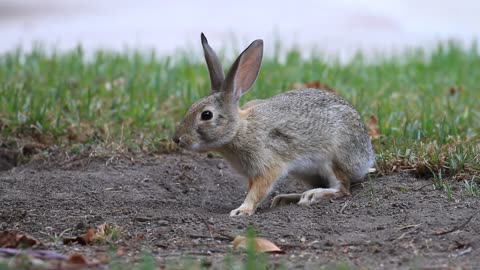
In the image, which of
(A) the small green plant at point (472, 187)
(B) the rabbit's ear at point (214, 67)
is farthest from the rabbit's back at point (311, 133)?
(A) the small green plant at point (472, 187)

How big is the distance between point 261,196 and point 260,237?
41.7 inches

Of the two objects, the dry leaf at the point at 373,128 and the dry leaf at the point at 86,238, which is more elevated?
the dry leaf at the point at 373,128

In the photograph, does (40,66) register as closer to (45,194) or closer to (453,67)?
(45,194)

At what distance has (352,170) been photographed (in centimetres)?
570

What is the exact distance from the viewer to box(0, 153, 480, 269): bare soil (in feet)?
13.4

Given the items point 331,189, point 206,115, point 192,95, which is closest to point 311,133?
point 331,189

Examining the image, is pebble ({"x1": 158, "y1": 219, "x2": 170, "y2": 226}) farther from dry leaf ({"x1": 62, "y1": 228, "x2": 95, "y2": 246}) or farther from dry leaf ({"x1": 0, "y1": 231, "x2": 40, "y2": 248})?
dry leaf ({"x1": 0, "y1": 231, "x2": 40, "y2": 248})

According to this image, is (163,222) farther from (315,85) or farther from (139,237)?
(315,85)

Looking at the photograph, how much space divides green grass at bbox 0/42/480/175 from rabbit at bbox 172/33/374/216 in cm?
29

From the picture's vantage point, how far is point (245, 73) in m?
5.72

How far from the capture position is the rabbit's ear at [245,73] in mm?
5598

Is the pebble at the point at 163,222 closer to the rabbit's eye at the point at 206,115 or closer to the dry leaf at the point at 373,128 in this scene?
the rabbit's eye at the point at 206,115

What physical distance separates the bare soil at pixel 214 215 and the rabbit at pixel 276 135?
0.19 meters

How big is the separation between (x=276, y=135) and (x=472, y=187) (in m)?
1.28
